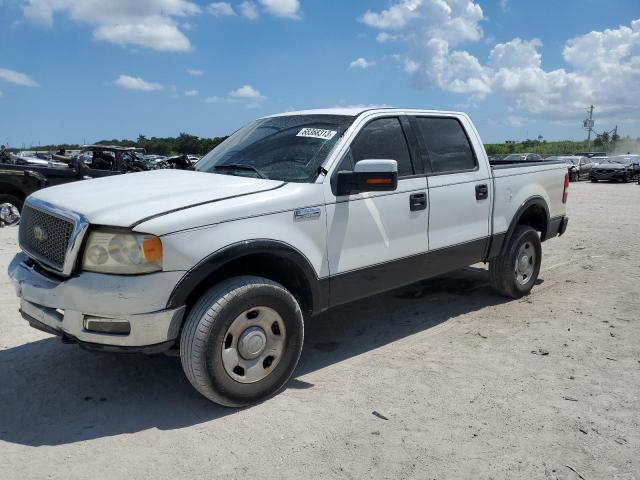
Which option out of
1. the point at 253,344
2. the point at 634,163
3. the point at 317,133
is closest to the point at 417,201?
the point at 317,133

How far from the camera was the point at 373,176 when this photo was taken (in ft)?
11.9

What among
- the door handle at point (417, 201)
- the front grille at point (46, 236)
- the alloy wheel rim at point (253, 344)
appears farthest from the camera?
the door handle at point (417, 201)

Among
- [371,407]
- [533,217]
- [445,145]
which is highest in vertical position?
[445,145]

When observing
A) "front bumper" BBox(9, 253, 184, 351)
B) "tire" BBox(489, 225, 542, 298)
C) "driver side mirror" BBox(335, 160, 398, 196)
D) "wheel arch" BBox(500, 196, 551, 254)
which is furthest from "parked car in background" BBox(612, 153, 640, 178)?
"front bumper" BBox(9, 253, 184, 351)

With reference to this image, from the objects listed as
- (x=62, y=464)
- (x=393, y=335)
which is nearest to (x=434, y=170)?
(x=393, y=335)

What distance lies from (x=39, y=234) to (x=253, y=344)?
1.55 metres

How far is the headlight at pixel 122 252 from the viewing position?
3012 millimetres

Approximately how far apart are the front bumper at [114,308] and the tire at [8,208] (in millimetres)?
9163

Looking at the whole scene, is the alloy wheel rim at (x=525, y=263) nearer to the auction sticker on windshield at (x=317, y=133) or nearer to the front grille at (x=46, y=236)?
the auction sticker on windshield at (x=317, y=133)

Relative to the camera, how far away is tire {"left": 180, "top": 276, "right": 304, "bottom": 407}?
125 inches

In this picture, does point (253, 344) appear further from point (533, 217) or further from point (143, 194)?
point (533, 217)

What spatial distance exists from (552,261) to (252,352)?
5.82 m

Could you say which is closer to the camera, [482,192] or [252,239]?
[252,239]

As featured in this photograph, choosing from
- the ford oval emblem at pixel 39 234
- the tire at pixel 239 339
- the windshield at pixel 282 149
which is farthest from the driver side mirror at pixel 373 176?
the ford oval emblem at pixel 39 234
